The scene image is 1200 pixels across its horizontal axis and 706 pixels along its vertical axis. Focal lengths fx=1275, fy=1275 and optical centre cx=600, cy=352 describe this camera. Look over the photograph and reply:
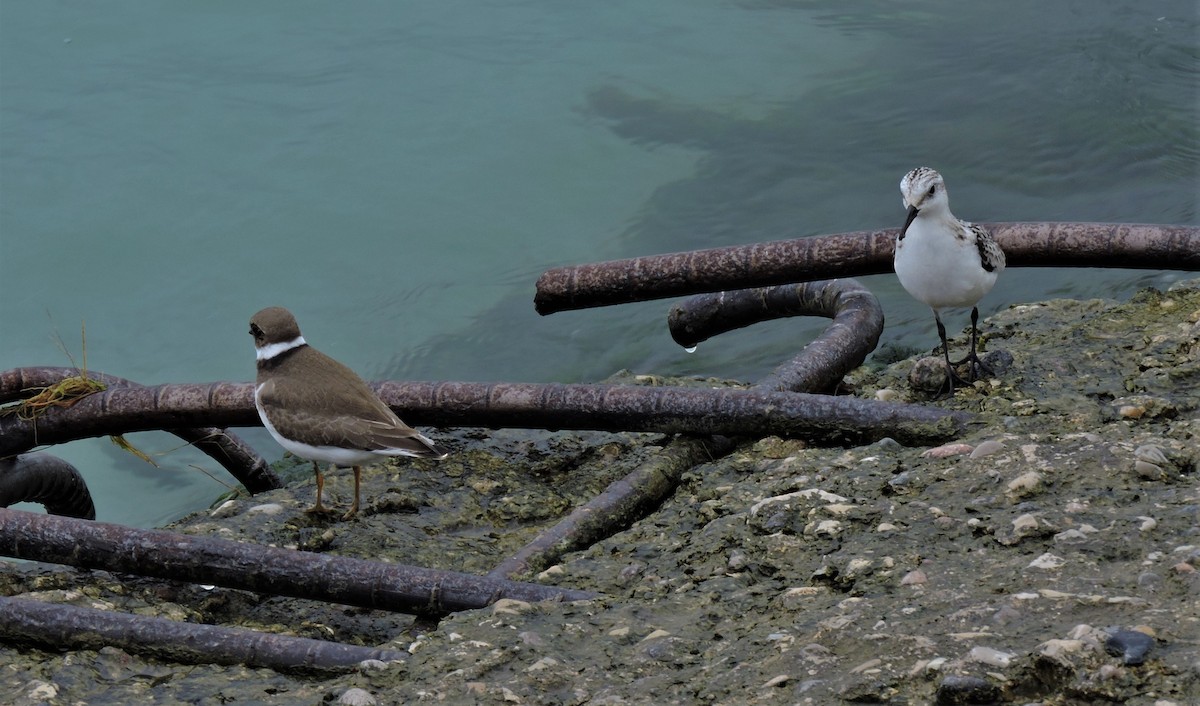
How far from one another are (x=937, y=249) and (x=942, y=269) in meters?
0.08

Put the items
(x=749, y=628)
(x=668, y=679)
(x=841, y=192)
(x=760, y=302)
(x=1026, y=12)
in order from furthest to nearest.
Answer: (x=1026, y=12), (x=841, y=192), (x=760, y=302), (x=749, y=628), (x=668, y=679)

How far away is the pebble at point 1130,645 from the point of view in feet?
9.29

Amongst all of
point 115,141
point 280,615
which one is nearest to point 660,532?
point 280,615

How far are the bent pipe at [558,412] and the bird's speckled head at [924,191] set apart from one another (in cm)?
79

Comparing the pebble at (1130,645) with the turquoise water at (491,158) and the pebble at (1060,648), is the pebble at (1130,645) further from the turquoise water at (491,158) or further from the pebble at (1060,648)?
the turquoise water at (491,158)

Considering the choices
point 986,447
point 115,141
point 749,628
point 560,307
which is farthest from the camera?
point 115,141

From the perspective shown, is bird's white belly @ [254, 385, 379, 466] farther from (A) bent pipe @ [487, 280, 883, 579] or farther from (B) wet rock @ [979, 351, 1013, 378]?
(B) wet rock @ [979, 351, 1013, 378]

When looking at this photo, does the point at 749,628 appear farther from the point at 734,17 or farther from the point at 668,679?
the point at 734,17

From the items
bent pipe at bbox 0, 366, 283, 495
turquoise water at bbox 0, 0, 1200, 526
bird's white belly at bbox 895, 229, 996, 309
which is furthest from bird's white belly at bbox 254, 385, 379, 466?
turquoise water at bbox 0, 0, 1200, 526

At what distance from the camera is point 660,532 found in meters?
4.48

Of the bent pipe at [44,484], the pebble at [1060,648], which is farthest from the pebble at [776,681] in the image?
the bent pipe at [44,484]

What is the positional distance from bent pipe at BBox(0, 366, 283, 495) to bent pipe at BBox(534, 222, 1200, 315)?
5.19 ft

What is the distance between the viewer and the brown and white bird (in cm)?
500

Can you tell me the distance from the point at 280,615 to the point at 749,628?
71.3 inches
